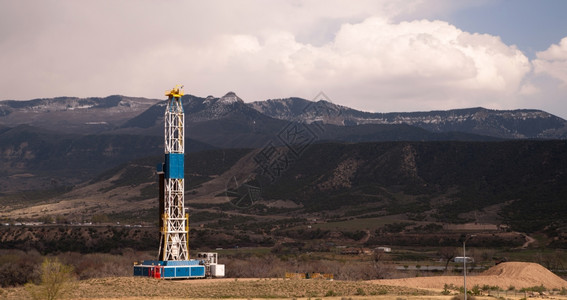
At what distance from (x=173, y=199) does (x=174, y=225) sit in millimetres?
2395

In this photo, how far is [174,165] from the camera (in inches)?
2913

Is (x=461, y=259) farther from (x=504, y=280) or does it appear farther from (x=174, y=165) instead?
(x=174, y=165)

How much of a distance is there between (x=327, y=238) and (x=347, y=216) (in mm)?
29809

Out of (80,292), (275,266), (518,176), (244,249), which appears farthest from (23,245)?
(518,176)

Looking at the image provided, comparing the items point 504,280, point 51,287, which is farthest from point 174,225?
point 504,280

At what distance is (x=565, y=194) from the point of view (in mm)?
168375

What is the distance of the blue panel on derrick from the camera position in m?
73.8

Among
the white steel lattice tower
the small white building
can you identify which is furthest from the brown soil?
the small white building

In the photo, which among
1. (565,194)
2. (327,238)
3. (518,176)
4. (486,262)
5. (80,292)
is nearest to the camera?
(80,292)

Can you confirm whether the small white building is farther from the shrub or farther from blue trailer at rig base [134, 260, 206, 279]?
the shrub

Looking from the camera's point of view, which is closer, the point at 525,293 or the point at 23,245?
the point at 525,293

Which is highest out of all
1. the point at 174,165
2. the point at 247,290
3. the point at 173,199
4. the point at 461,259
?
the point at 174,165

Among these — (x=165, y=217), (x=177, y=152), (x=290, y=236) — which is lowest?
(x=290, y=236)

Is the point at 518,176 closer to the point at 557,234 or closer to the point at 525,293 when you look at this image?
the point at 557,234
